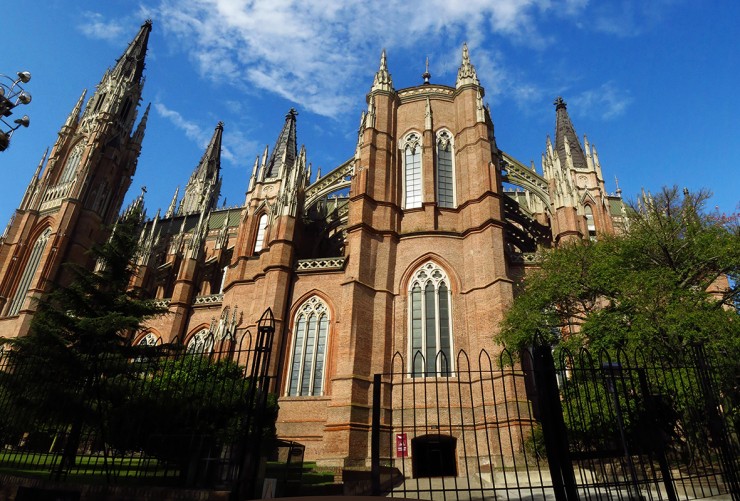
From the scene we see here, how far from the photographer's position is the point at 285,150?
35656mm

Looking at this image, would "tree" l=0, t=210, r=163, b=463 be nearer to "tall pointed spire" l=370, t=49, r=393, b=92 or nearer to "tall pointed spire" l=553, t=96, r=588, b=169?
"tall pointed spire" l=370, t=49, r=393, b=92

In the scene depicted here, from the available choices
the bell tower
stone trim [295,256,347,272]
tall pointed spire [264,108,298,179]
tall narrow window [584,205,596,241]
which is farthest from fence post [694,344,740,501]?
the bell tower

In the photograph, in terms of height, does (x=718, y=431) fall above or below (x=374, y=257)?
below

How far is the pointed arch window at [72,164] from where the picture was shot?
4022 centimetres

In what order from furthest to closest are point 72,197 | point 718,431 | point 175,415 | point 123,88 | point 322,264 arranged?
point 123,88, point 72,197, point 322,264, point 175,415, point 718,431

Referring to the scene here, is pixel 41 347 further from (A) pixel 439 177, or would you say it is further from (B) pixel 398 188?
(A) pixel 439 177

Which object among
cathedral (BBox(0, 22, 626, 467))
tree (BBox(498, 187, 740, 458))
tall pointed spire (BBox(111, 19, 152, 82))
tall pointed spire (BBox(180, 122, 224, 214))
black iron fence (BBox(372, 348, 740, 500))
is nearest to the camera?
black iron fence (BBox(372, 348, 740, 500))

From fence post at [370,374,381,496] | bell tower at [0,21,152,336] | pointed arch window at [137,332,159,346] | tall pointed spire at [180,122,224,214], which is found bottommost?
fence post at [370,374,381,496]

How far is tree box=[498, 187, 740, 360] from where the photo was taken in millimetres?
12438

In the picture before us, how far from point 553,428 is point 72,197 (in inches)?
1629

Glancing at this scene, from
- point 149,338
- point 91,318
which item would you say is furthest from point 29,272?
point 91,318

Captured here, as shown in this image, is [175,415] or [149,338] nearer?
[175,415]

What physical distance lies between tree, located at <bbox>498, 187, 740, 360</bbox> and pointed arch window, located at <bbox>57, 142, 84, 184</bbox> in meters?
40.2

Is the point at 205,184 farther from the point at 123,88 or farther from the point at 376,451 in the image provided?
the point at 376,451
